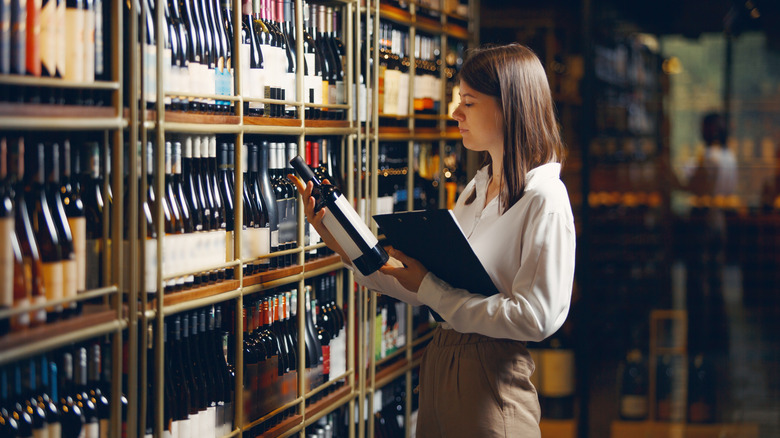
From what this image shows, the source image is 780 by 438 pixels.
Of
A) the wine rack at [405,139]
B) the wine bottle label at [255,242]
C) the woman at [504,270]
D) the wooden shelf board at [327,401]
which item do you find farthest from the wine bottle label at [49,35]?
the wooden shelf board at [327,401]

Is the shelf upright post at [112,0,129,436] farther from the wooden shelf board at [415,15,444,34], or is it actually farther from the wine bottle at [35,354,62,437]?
the wooden shelf board at [415,15,444,34]

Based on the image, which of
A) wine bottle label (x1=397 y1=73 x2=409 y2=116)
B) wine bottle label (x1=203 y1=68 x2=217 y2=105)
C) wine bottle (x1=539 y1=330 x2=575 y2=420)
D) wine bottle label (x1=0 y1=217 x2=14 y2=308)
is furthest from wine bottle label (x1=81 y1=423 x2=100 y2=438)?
wine bottle (x1=539 y1=330 x2=575 y2=420)

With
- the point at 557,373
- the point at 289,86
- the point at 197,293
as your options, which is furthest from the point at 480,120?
the point at 557,373

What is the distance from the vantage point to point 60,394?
201 centimetres

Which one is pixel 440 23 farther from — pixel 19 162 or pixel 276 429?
pixel 19 162

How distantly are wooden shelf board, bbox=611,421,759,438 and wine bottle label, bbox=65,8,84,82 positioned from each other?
164 inches

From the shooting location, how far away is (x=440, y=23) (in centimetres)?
405

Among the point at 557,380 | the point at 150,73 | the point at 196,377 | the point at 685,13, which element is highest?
the point at 685,13

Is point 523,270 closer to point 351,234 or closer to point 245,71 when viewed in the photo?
point 351,234

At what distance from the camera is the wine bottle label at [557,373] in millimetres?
4945

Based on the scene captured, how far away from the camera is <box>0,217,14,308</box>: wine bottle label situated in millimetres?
1694

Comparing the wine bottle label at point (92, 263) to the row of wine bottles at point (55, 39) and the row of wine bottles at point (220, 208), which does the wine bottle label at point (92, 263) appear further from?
the row of wine bottles at point (55, 39)

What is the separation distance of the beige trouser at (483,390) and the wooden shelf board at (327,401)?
2.74 feet

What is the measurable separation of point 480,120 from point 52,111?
1103mm
